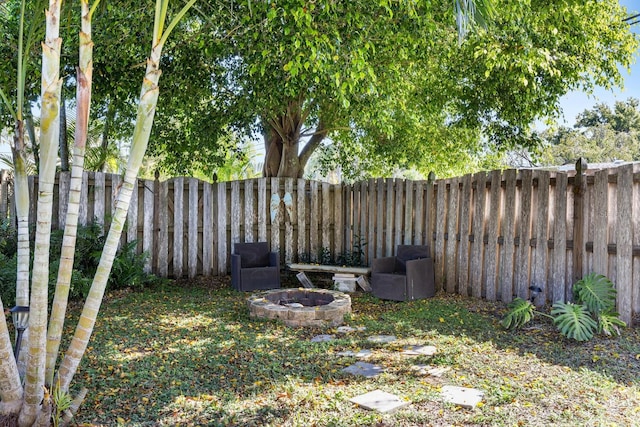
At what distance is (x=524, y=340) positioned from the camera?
439 centimetres

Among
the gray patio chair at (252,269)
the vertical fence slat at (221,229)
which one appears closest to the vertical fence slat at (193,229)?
the vertical fence slat at (221,229)

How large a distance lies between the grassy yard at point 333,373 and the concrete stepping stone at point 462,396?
6 cm

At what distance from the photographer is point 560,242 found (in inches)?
208

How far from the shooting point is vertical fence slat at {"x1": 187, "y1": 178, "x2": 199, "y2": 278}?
789cm

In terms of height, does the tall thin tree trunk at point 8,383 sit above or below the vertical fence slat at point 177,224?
below

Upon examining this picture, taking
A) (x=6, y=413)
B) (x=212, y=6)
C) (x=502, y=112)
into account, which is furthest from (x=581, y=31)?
(x=6, y=413)

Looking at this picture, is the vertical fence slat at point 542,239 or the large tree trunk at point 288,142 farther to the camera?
the large tree trunk at point 288,142

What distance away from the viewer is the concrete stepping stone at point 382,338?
4422mm

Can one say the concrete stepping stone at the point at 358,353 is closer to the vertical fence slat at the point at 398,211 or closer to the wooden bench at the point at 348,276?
the wooden bench at the point at 348,276

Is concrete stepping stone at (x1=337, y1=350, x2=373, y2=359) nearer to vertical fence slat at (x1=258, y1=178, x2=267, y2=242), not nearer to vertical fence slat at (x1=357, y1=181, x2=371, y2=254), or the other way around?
vertical fence slat at (x1=357, y1=181, x2=371, y2=254)

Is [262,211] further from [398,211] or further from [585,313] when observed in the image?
[585,313]

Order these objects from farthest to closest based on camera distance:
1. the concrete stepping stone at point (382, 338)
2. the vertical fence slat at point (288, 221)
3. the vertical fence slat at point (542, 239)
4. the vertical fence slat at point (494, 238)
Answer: the vertical fence slat at point (288, 221) < the vertical fence slat at point (494, 238) < the vertical fence slat at point (542, 239) < the concrete stepping stone at point (382, 338)

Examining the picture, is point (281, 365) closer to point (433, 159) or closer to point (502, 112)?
point (502, 112)

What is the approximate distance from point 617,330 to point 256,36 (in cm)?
→ 435
